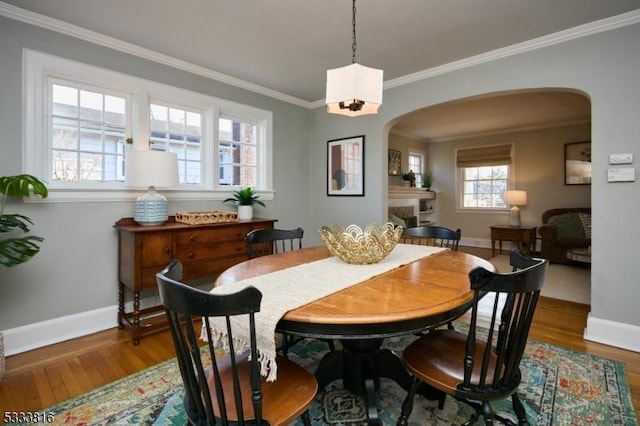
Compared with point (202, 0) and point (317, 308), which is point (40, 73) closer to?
point (202, 0)

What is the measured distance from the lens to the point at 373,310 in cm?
116

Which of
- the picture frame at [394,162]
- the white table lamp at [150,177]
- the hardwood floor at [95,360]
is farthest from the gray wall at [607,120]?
the picture frame at [394,162]

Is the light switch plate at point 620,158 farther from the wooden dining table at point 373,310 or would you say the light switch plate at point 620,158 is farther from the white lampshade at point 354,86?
the white lampshade at point 354,86

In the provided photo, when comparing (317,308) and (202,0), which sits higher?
(202,0)

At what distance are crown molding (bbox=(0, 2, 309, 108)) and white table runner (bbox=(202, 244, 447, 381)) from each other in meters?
2.60

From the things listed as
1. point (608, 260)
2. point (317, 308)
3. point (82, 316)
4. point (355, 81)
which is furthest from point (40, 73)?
point (608, 260)

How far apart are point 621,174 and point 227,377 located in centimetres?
308

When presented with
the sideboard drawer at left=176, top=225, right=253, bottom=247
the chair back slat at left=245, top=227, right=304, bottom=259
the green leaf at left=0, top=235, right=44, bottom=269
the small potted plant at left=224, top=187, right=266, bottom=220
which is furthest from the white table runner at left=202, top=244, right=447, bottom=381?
the small potted plant at left=224, top=187, right=266, bottom=220

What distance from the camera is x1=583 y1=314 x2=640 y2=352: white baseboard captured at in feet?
8.05

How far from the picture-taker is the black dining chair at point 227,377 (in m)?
0.95

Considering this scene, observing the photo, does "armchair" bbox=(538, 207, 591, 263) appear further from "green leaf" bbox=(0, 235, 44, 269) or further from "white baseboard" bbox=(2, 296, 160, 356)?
"green leaf" bbox=(0, 235, 44, 269)

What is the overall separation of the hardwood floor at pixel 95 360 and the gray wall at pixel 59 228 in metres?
0.34

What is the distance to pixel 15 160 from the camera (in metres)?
2.43

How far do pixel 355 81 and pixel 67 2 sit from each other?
2173mm
